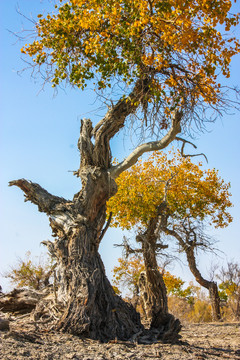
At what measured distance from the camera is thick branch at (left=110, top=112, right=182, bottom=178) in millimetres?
6930

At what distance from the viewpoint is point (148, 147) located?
6926 millimetres

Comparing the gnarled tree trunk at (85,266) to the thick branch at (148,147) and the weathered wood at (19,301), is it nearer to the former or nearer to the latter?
the thick branch at (148,147)

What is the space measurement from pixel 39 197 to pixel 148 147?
248 centimetres

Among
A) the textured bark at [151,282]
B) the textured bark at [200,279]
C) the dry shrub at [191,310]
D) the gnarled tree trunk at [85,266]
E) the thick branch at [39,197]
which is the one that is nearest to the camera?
the gnarled tree trunk at [85,266]

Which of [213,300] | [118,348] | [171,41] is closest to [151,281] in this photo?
[118,348]

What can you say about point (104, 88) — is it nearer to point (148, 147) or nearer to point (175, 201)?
point (148, 147)

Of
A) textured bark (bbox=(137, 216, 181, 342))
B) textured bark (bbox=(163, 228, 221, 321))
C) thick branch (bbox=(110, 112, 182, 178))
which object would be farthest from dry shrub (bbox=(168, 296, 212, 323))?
thick branch (bbox=(110, 112, 182, 178))

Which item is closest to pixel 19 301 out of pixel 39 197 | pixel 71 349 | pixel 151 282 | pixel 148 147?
pixel 39 197

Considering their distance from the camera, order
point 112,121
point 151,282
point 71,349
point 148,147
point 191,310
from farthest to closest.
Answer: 1. point 191,310
2. point 151,282
3. point 112,121
4. point 148,147
5. point 71,349

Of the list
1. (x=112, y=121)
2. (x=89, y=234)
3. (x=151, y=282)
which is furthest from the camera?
(x=151, y=282)

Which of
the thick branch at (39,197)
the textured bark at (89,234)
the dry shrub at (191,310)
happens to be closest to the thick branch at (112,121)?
the textured bark at (89,234)

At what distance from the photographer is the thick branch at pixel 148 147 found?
22.7ft

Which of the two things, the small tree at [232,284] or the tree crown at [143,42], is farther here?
the small tree at [232,284]

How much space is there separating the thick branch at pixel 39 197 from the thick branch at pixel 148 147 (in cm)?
129
